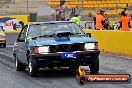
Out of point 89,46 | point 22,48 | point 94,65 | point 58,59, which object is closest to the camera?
point 58,59

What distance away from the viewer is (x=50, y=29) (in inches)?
461

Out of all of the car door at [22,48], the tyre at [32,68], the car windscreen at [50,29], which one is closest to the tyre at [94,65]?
the car windscreen at [50,29]

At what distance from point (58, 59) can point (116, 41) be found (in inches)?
301

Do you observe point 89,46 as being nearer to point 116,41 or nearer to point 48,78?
point 48,78

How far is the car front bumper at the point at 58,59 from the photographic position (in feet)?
34.7

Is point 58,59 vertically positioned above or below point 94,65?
above

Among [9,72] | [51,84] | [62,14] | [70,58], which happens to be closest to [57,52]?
[70,58]

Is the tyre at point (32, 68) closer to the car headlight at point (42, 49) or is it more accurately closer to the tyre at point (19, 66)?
the car headlight at point (42, 49)

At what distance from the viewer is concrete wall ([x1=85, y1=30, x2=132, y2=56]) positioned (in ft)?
55.4

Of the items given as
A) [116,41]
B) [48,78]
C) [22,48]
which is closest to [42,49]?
[48,78]

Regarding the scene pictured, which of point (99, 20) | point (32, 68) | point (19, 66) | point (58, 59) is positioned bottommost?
point (19, 66)

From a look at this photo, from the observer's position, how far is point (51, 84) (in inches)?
384

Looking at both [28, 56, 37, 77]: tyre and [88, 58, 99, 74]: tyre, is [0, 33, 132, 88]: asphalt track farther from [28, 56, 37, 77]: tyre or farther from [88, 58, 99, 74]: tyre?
[88, 58, 99, 74]: tyre

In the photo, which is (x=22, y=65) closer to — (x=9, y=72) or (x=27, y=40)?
(x=9, y=72)
